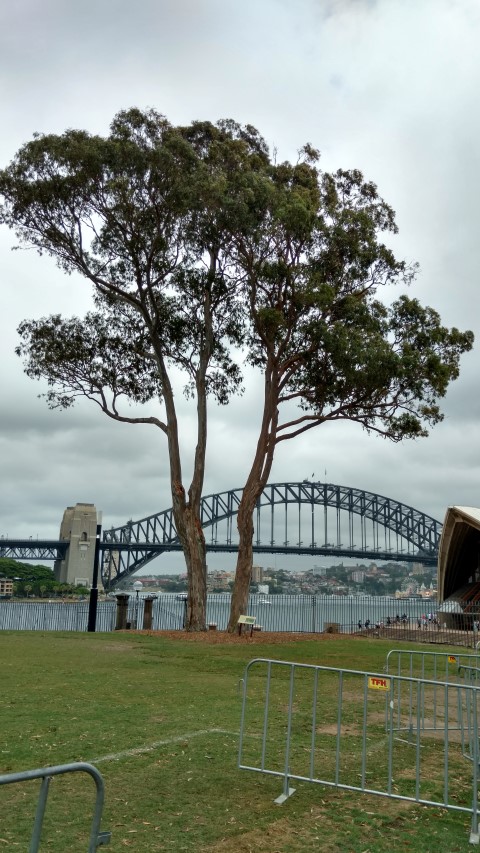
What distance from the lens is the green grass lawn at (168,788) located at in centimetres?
470

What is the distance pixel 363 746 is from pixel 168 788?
162 cm

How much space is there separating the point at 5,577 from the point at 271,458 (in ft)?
276

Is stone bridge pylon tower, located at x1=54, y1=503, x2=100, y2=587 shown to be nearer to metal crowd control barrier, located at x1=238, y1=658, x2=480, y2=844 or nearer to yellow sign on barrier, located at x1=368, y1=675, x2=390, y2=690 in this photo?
metal crowd control barrier, located at x1=238, y1=658, x2=480, y2=844

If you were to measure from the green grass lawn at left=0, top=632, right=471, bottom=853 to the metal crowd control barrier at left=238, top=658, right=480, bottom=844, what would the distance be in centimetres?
15

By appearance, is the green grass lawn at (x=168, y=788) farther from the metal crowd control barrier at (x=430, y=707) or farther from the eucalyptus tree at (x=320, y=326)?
the eucalyptus tree at (x=320, y=326)

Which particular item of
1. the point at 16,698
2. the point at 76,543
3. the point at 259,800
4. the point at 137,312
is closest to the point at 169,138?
the point at 137,312

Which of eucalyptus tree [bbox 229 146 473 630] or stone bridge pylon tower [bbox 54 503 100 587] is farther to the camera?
stone bridge pylon tower [bbox 54 503 100 587]

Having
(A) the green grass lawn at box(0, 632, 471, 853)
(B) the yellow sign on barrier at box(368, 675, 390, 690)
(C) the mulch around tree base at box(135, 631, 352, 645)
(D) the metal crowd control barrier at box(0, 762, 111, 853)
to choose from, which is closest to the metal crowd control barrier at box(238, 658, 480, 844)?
(B) the yellow sign on barrier at box(368, 675, 390, 690)

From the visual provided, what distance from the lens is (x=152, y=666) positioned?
13.8m

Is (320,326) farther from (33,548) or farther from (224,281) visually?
(33,548)

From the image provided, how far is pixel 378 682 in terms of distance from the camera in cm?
609

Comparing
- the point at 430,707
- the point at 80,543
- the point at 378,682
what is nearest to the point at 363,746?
the point at 378,682

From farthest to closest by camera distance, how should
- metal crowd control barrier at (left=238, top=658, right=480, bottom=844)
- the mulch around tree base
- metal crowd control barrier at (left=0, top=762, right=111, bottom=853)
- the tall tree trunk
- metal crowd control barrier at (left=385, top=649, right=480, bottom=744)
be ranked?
1. the tall tree trunk
2. the mulch around tree base
3. metal crowd control barrier at (left=385, top=649, right=480, bottom=744)
4. metal crowd control barrier at (left=238, top=658, right=480, bottom=844)
5. metal crowd control barrier at (left=0, top=762, right=111, bottom=853)

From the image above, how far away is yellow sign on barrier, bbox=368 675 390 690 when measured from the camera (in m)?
6.00
